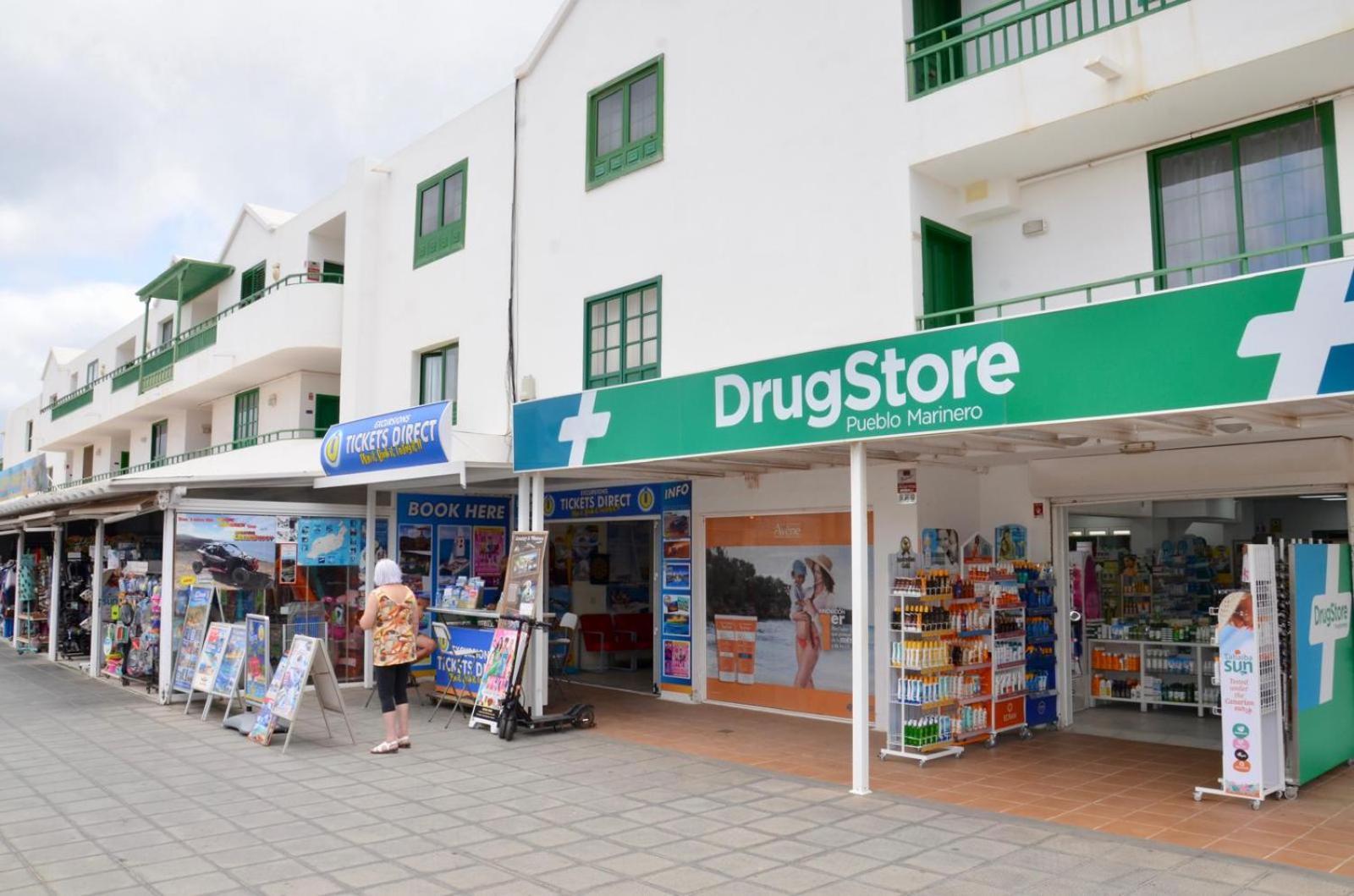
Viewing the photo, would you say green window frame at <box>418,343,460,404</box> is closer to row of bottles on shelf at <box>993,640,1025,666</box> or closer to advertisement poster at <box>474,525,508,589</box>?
advertisement poster at <box>474,525,508,589</box>

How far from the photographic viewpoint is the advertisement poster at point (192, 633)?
476 inches

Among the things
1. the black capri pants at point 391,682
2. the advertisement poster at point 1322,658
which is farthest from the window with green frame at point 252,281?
the advertisement poster at point 1322,658

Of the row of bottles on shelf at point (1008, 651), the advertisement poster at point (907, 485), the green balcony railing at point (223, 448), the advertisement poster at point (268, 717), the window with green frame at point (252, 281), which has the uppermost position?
the window with green frame at point (252, 281)

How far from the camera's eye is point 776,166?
10414 mm

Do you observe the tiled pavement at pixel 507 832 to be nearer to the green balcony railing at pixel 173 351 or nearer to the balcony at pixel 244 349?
the balcony at pixel 244 349

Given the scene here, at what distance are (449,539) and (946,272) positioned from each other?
8294 millimetres

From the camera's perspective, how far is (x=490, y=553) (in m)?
14.9

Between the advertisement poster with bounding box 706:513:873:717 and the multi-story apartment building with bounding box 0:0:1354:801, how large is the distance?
0.13 feet

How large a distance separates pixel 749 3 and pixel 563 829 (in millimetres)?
8631

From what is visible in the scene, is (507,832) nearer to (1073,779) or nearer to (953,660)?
(953,660)

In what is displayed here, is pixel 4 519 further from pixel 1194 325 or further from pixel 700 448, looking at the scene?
pixel 1194 325

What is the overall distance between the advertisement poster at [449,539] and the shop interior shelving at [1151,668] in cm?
795

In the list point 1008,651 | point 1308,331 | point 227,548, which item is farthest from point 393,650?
point 1308,331

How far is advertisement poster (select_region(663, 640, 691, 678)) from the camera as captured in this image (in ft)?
41.9
